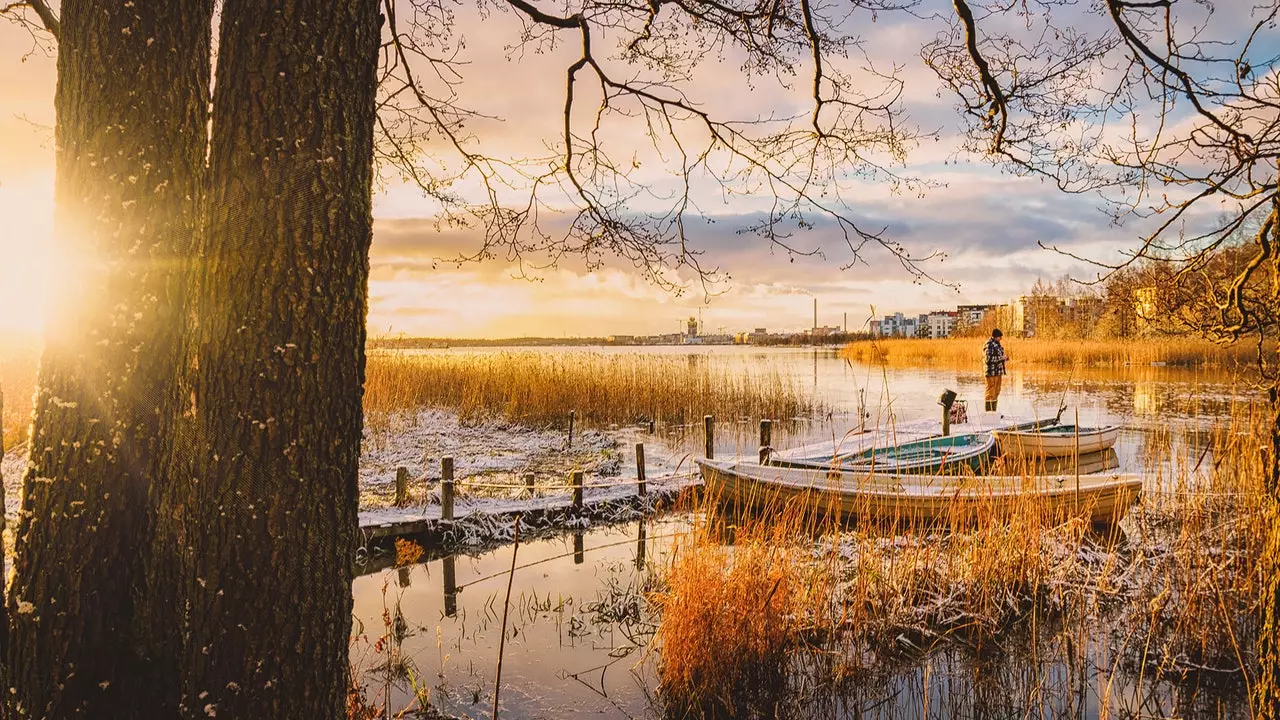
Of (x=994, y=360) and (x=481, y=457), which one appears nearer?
(x=481, y=457)

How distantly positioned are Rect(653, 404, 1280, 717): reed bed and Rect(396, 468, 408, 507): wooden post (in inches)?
157

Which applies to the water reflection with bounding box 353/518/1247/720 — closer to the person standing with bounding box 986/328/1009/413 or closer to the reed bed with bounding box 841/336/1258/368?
the person standing with bounding box 986/328/1009/413

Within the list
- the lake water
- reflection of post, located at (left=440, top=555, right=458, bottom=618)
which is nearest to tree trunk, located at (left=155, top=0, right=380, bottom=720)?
the lake water

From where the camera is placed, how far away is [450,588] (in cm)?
662

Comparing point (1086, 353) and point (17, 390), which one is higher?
point (1086, 353)

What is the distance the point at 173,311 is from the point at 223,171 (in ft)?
2.19

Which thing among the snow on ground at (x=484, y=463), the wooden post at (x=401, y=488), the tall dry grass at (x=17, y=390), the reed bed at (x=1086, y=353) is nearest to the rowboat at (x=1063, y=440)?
the snow on ground at (x=484, y=463)

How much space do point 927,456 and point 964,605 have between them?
464 cm

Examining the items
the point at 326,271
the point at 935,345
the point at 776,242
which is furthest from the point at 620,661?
the point at 935,345

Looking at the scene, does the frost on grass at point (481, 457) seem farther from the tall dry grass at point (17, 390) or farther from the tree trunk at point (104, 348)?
the tree trunk at point (104, 348)

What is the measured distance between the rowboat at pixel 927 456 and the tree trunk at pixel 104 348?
265 inches

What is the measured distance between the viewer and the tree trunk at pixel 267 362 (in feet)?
6.05

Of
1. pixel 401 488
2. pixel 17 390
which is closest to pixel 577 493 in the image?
pixel 401 488

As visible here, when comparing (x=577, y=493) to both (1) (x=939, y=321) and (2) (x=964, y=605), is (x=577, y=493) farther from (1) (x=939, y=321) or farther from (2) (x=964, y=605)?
(1) (x=939, y=321)
